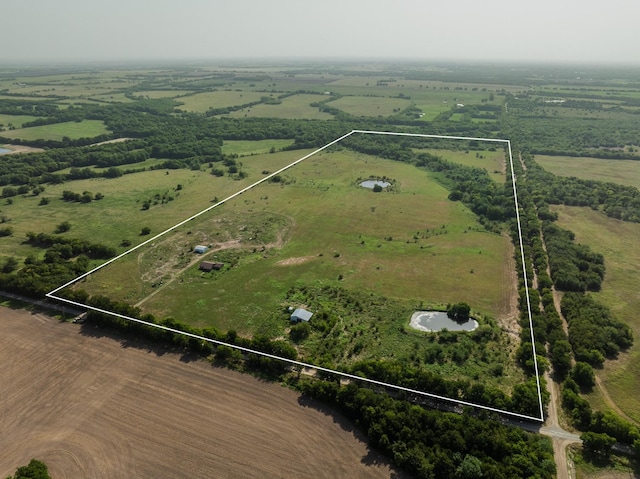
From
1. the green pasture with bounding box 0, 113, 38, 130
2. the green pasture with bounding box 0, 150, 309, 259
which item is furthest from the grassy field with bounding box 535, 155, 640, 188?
the green pasture with bounding box 0, 113, 38, 130

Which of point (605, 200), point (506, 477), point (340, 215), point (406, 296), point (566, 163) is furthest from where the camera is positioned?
point (566, 163)

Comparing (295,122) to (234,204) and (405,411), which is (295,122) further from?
(405,411)

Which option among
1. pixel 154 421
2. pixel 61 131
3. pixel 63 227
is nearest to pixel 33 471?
pixel 154 421

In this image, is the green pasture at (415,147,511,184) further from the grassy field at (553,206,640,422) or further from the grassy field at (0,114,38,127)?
the grassy field at (0,114,38,127)

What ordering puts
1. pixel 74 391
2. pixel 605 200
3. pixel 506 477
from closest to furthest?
pixel 506 477
pixel 74 391
pixel 605 200

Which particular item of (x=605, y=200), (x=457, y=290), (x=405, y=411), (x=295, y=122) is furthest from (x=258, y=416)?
(x=295, y=122)

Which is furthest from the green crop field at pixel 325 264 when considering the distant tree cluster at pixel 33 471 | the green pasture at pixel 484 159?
the green pasture at pixel 484 159

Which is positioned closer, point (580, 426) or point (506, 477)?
point (506, 477)
